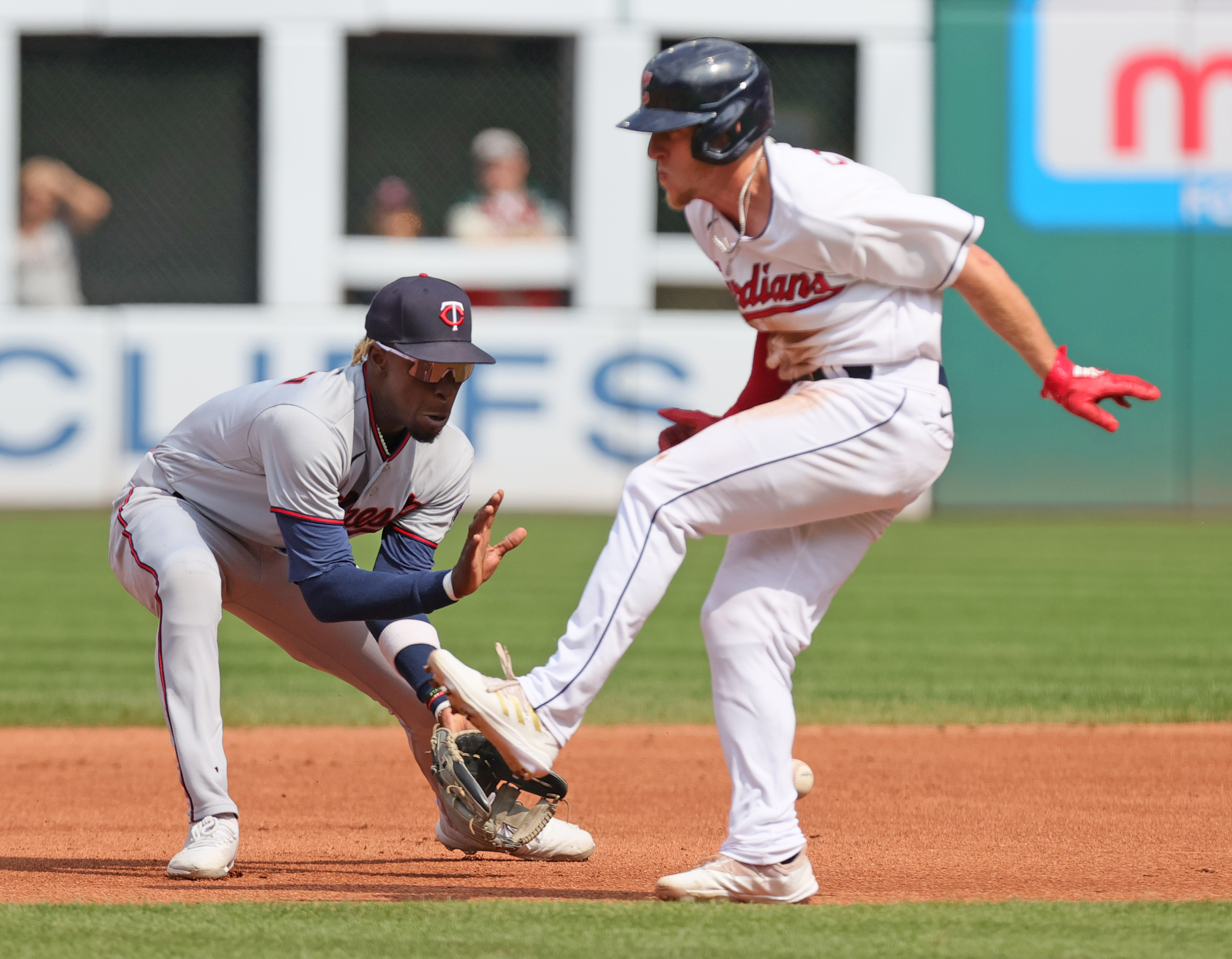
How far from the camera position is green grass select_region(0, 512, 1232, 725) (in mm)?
7500

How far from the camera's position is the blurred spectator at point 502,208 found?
49.3ft

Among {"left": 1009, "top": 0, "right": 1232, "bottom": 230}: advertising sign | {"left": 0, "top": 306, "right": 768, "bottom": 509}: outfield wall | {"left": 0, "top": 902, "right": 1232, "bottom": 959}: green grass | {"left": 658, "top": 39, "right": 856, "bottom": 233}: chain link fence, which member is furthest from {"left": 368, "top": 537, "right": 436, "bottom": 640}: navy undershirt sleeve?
{"left": 1009, "top": 0, "right": 1232, "bottom": 230}: advertising sign

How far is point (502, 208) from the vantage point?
49.6 ft

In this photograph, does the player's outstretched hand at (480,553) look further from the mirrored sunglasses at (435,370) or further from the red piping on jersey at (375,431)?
the red piping on jersey at (375,431)

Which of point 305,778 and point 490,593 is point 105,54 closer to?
point 490,593

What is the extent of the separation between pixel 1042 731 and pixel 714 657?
3636mm

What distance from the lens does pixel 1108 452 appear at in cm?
1509

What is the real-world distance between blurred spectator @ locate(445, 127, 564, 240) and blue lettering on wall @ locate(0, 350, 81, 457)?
346cm

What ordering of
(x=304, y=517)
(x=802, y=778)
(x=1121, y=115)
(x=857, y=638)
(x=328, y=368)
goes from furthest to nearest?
(x=1121, y=115), (x=328, y=368), (x=857, y=638), (x=304, y=517), (x=802, y=778)

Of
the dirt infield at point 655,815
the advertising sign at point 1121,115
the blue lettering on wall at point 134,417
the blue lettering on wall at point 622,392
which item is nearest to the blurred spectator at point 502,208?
the blue lettering on wall at point 622,392

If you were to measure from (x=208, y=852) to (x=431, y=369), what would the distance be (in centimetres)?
126

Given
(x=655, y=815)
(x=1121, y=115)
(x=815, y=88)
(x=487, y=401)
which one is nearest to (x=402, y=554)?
(x=655, y=815)

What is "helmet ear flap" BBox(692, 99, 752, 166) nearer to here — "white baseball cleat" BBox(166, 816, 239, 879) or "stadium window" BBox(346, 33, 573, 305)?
"white baseball cleat" BBox(166, 816, 239, 879)

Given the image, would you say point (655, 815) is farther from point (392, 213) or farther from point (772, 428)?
point (392, 213)
